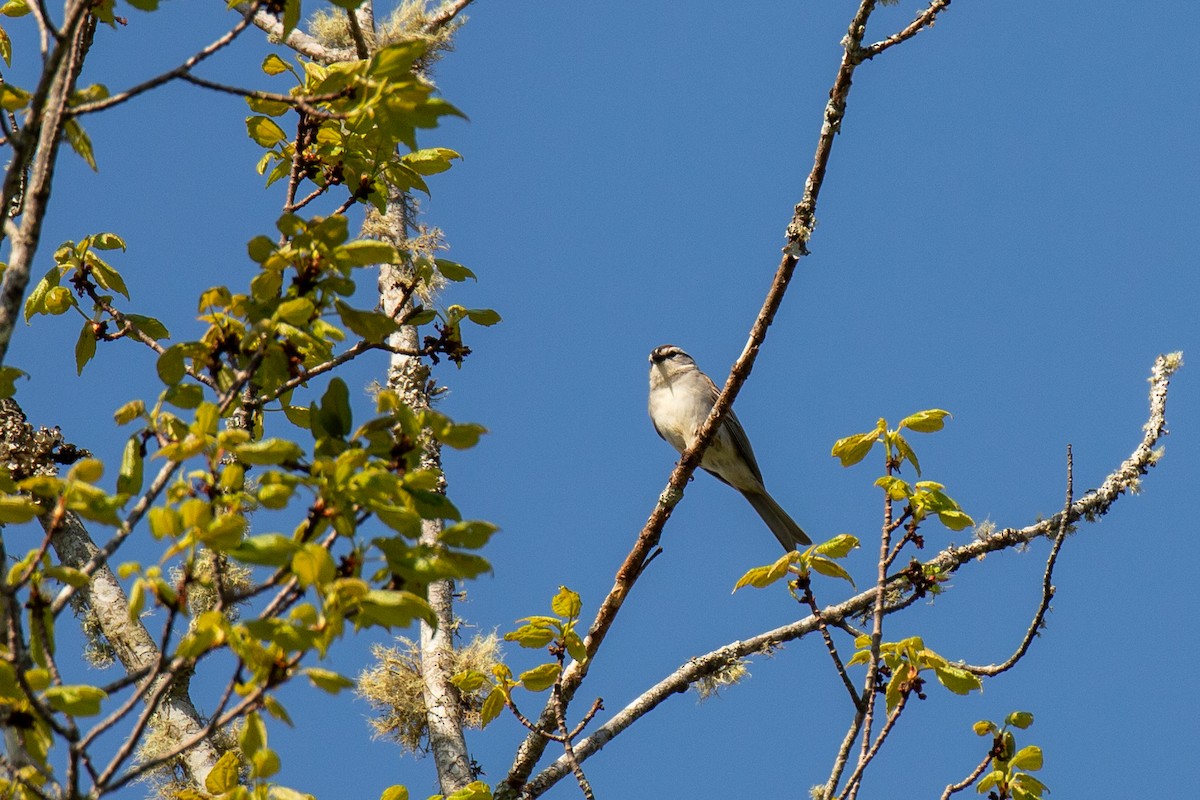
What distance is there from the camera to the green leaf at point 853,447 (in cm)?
348

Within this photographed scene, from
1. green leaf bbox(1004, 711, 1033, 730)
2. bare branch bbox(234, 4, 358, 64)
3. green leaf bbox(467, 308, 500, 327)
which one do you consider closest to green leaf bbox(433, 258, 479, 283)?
green leaf bbox(467, 308, 500, 327)

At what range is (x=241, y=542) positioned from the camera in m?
2.21

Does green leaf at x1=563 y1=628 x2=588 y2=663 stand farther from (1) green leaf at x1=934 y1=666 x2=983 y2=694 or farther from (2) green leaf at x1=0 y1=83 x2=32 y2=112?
(2) green leaf at x1=0 y1=83 x2=32 y2=112

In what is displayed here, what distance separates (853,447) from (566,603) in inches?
35.8

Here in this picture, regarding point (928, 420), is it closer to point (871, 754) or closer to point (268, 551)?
point (871, 754)

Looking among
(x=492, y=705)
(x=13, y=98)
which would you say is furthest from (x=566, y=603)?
(x=13, y=98)

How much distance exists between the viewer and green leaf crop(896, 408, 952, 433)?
3.47 metres

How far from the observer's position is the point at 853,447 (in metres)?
3.50

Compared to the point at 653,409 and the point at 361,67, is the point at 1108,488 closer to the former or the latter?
the point at 361,67

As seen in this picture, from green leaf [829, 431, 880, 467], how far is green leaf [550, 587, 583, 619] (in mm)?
826

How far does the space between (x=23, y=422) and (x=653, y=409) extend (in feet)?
18.7

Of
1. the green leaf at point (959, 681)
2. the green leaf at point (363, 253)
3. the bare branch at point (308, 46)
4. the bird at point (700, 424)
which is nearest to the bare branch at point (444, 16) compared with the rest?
the bare branch at point (308, 46)

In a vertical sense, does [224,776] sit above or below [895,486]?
below

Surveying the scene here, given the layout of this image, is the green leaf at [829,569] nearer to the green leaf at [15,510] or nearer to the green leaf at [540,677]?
the green leaf at [540,677]
